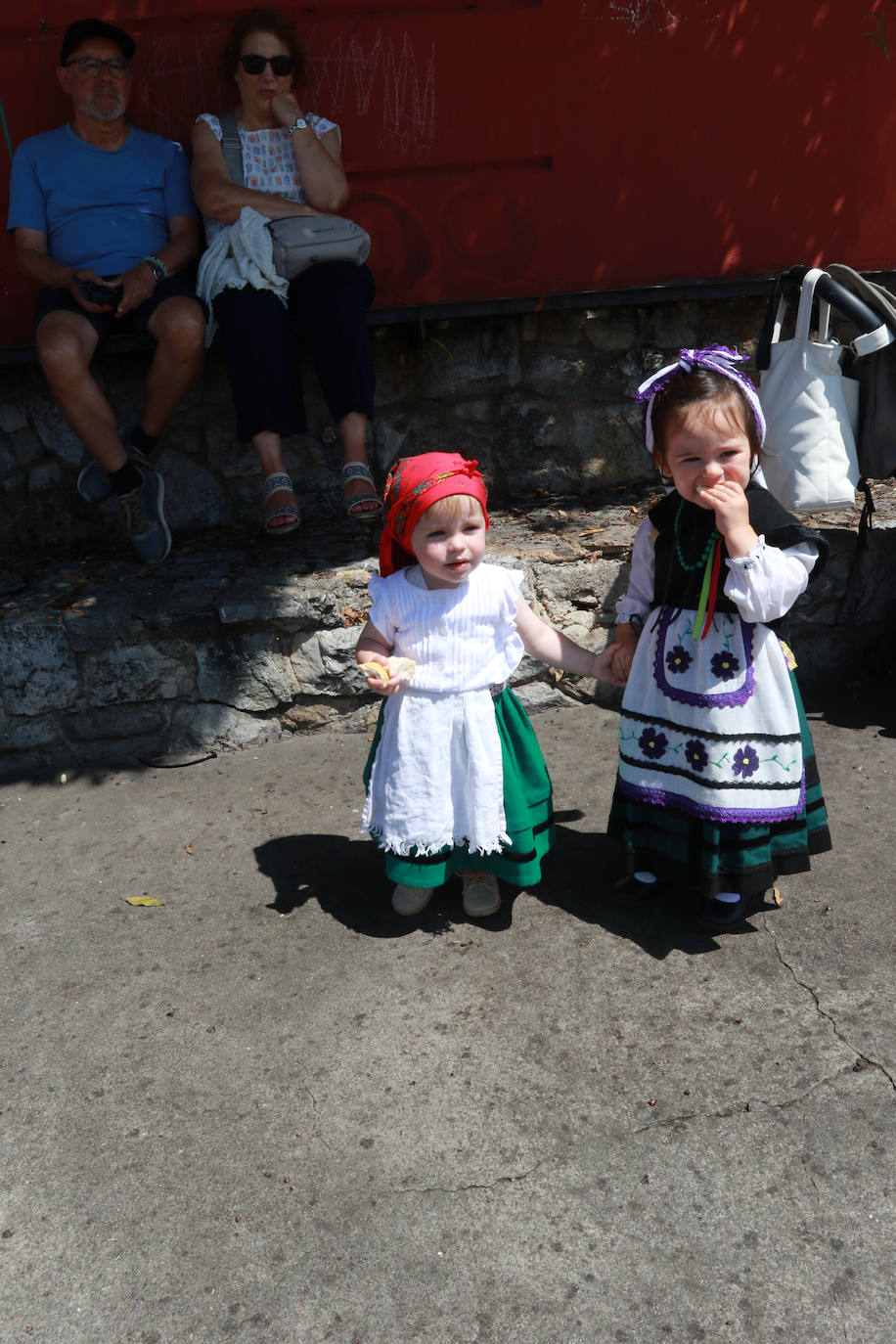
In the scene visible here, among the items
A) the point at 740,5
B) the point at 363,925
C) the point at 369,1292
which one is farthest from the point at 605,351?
the point at 369,1292

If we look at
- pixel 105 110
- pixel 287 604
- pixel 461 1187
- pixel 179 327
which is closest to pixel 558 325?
pixel 179 327

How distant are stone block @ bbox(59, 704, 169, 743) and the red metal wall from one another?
5.84 feet

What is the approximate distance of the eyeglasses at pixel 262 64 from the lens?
13.3 ft

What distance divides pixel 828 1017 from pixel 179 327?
324 centimetres

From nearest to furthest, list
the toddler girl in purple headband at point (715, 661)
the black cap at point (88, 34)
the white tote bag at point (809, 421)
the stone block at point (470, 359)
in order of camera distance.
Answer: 1. the toddler girl in purple headband at point (715, 661)
2. the white tote bag at point (809, 421)
3. the black cap at point (88, 34)
4. the stone block at point (470, 359)

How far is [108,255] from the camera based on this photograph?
421cm

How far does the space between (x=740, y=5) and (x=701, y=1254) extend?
478 cm

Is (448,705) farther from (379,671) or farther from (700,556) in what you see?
(700,556)

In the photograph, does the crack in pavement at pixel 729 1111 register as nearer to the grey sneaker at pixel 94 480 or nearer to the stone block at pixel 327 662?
the stone block at pixel 327 662

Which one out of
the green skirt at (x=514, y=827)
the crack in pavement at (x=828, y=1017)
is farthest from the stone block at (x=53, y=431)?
the crack in pavement at (x=828, y=1017)

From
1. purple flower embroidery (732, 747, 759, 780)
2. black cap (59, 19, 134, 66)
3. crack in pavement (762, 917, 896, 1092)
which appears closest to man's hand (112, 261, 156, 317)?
black cap (59, 19, 134, 66)

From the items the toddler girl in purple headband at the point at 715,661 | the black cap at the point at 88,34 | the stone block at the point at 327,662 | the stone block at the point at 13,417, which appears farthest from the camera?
the stone block at the point at 13,417

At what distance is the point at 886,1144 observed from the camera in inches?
81.7

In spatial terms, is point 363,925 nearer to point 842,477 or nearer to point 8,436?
point 842,477
